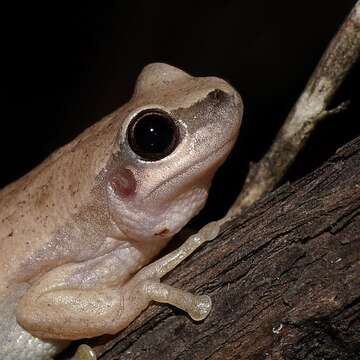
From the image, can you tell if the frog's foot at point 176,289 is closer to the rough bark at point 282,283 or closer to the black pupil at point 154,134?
the rough bark at point 282,283

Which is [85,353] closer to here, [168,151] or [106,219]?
[106,219]

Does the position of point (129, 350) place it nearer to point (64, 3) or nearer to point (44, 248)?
point (44, 248)

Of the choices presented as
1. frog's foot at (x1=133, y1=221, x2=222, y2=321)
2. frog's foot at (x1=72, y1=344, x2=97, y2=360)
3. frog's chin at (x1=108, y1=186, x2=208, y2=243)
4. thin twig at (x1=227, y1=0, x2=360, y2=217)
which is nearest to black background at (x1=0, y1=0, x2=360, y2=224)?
thin twig at (x1=227, y1=0, x2=360, y2=217)

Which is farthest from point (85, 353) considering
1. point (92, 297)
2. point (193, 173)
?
point (193, 173)

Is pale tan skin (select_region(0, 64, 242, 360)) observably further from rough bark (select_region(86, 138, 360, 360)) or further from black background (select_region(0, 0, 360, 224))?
black background (select_region(0, 0, 360, 224))

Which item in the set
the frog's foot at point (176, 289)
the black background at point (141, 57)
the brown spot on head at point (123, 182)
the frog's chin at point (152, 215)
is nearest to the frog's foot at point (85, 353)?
the frog's foot at point (176, 289)

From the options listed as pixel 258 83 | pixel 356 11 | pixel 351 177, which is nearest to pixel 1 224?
pixel 351 177
